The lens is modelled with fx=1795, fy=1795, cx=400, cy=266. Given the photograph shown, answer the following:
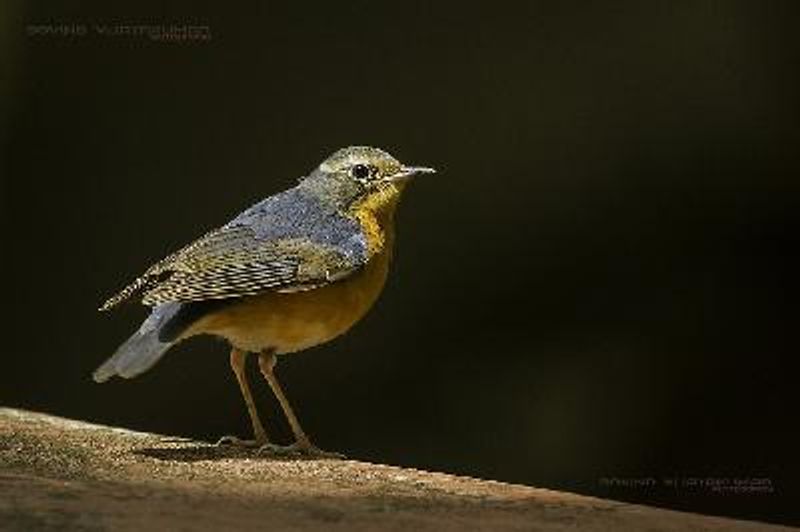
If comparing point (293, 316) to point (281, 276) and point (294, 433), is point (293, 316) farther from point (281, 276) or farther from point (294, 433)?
point (294, 433)

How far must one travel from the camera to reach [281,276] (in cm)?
538

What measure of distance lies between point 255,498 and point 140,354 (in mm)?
1666

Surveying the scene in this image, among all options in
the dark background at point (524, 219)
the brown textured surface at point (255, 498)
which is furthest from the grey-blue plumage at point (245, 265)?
the dark background at point (524, 219)

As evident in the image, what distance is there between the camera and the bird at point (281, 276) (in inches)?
206

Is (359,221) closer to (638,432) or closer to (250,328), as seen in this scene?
(250,328)

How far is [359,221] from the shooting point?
18.9 ft

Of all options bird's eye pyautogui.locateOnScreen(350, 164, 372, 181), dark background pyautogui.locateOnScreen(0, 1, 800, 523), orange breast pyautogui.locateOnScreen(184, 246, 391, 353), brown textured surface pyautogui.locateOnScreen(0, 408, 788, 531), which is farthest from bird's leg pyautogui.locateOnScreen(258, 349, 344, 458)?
dark background pyautogui.locateOnScreen(0, 1, 800, 523)

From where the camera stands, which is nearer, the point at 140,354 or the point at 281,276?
the point at 140,354

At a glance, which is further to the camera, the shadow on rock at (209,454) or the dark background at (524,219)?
the dark background at (524,219)

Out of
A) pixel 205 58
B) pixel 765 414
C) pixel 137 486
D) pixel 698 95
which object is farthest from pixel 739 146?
pixel 137 486

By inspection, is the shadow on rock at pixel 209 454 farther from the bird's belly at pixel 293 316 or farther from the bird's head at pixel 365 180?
the bird's head at pixel 365 180

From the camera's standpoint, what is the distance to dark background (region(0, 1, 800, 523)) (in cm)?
781

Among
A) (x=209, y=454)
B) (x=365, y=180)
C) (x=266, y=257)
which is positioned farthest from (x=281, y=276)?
(x=209, y=454)

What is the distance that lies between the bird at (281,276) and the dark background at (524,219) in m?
2.13
